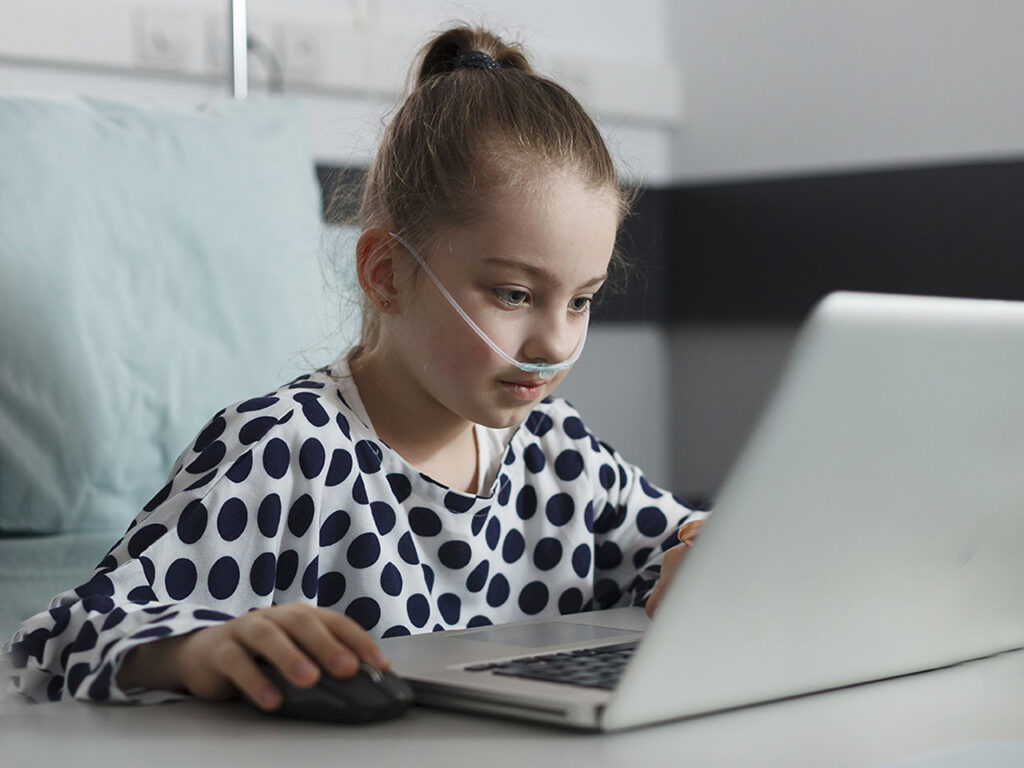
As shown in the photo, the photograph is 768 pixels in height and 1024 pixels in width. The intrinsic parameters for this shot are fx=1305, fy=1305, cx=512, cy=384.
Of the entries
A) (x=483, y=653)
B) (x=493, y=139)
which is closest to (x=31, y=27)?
(x=493, y=139)

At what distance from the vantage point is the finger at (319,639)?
0.53m

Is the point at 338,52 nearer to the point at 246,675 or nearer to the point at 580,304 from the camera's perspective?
the point at 580,304

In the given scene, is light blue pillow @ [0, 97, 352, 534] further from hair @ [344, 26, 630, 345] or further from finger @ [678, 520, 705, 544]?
finger @ [678, 520, 705, 544]

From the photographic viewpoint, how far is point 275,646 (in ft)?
1.79

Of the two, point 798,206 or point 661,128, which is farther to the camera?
point 661,128

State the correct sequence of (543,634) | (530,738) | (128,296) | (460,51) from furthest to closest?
(128,296) < (460,51) < (543,634) < (530,738)

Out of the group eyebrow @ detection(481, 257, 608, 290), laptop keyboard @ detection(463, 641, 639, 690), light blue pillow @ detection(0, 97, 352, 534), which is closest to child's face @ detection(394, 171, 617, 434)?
eyebrow @ detection(481, 257, 608, 290)

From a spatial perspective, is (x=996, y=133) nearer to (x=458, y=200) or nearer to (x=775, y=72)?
(x=775, y=72)

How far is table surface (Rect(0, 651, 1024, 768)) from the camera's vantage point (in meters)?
0.48

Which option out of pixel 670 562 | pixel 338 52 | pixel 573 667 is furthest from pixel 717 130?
pixel 573 667

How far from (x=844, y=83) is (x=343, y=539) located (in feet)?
5.99

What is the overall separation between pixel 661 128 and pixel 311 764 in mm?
2395

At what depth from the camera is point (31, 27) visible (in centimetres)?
172

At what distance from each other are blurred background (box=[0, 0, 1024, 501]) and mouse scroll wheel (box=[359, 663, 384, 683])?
4.73 feet
